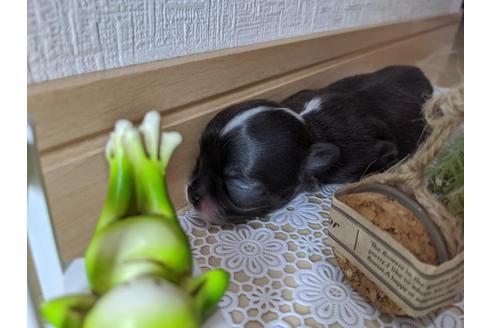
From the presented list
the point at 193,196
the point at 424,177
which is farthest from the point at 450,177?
the point at 193,196

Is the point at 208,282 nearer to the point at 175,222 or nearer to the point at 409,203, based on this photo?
the point at 175,222

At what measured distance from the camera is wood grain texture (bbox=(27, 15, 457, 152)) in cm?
40

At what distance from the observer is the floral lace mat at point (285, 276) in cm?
48

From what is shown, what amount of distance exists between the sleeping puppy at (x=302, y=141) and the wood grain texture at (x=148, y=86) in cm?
6

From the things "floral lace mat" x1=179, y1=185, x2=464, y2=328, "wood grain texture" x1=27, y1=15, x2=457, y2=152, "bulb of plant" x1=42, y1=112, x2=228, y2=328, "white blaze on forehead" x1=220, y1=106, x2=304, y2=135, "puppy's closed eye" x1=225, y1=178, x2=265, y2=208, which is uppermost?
"wood grain texture" x1=27, y1=15, x2=457, y2=152

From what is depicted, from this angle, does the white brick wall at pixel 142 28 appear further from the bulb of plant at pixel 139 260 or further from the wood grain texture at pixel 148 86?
the bulb of plant at pixel 139 260

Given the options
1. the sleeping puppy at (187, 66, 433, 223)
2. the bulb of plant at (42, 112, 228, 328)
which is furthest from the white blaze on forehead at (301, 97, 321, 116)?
the bulb of plant at (42, 112, 228, 328)

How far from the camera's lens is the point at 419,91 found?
0.87m

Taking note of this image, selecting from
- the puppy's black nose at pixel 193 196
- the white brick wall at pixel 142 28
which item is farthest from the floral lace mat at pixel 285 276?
the white brick wall at pixel 142 28

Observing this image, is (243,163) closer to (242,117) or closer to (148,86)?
(242,117)

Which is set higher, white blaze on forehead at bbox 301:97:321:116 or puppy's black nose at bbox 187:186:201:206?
white blaze on forehead at bbox 301:97:321:116

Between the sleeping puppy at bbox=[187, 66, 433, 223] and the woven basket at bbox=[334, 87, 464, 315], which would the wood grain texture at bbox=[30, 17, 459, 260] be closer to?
the sleeping puppy at bbox=[187, 66, 433, 223]

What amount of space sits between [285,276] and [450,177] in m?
0.24

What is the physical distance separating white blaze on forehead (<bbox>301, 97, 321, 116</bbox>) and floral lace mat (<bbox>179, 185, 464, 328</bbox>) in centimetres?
19
